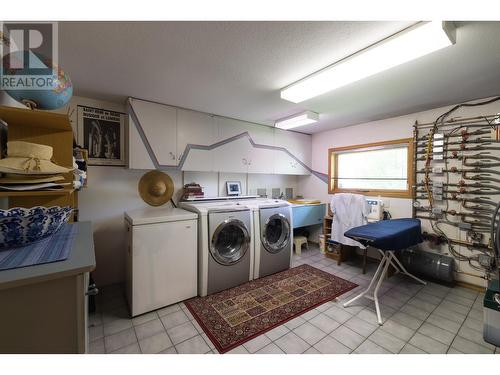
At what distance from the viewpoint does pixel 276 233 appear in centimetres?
311

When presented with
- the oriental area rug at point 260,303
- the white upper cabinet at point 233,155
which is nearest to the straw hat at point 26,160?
the oriental area rug at point 260,303

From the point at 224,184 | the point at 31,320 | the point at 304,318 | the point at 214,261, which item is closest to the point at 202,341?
the point at 214,261

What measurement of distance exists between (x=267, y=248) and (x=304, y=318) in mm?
969

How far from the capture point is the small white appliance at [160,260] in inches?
78.2

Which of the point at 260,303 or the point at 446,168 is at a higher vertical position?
the point at 446,168

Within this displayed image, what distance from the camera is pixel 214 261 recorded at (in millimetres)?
2387

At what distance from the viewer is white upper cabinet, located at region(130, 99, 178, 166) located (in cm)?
243

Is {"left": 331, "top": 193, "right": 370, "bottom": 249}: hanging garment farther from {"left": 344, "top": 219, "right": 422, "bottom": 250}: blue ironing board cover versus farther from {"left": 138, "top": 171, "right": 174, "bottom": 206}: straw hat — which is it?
{"left": 138, "top": 171, "right": 174, "bottom": 206}: straw hat

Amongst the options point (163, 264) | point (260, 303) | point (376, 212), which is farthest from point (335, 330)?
point (376, 212)

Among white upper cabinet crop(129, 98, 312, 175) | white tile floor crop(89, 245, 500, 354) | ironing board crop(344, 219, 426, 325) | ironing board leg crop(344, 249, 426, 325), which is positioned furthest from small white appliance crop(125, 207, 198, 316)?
ironing board leg crop(344, 249, 426, 325)

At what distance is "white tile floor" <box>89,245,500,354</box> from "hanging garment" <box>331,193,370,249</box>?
0.88 m

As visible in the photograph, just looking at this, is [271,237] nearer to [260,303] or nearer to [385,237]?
[260,303]

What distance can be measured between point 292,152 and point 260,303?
105 inches
